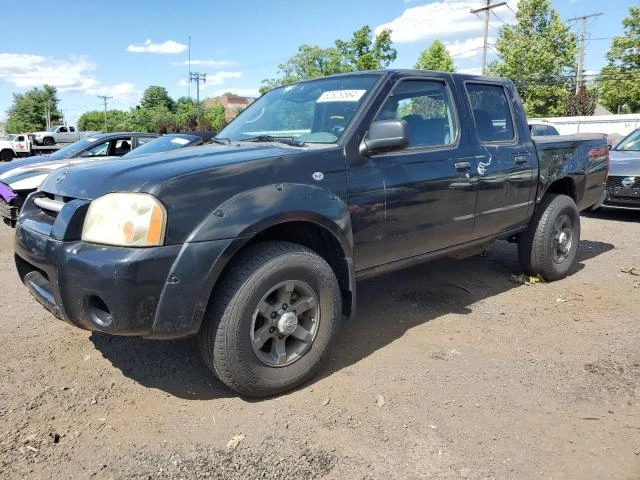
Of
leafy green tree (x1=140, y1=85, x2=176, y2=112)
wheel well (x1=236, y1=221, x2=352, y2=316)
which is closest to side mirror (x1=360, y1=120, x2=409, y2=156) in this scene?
wheel well (x1=236, y1=221, x2=352, y2=316)

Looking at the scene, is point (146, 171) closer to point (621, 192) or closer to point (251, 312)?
point (251, 312)

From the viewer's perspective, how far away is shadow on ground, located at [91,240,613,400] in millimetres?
3252

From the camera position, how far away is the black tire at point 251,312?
2.69 m

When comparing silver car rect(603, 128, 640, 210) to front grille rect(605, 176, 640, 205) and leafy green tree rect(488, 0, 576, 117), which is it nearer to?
front grille rect(605, 176, 640, 205)

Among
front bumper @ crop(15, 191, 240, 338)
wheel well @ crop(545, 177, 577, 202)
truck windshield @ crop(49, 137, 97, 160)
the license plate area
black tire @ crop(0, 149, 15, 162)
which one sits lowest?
black tire @ crop(0, 149, 15, 162)

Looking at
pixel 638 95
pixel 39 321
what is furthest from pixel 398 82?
pixel 638 95

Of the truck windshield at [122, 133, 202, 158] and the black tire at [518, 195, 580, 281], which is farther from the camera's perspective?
the truck windshield at [122, 133, 202, 158]

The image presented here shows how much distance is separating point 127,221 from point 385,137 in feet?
5.26

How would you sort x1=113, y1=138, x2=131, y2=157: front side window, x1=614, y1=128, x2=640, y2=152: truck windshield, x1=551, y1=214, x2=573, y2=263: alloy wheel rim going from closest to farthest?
x1=551, y1=214, x2=573, y2=263: alloy wheel rim → x1=113, y1=138, x2=131, y2=157: front side window → x1=614, y1=128, x2=640, y2=152: truck windshield

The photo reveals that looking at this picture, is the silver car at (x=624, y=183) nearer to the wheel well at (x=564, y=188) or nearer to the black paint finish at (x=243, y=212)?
the wheel well at (x=564, y=188)

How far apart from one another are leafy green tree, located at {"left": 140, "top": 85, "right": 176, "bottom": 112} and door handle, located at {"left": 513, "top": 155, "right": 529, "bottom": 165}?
266 ft

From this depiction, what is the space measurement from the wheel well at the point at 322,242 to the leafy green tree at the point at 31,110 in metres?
83.9

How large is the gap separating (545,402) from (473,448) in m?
0.68

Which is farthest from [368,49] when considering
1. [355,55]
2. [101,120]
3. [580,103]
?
[101,120]
